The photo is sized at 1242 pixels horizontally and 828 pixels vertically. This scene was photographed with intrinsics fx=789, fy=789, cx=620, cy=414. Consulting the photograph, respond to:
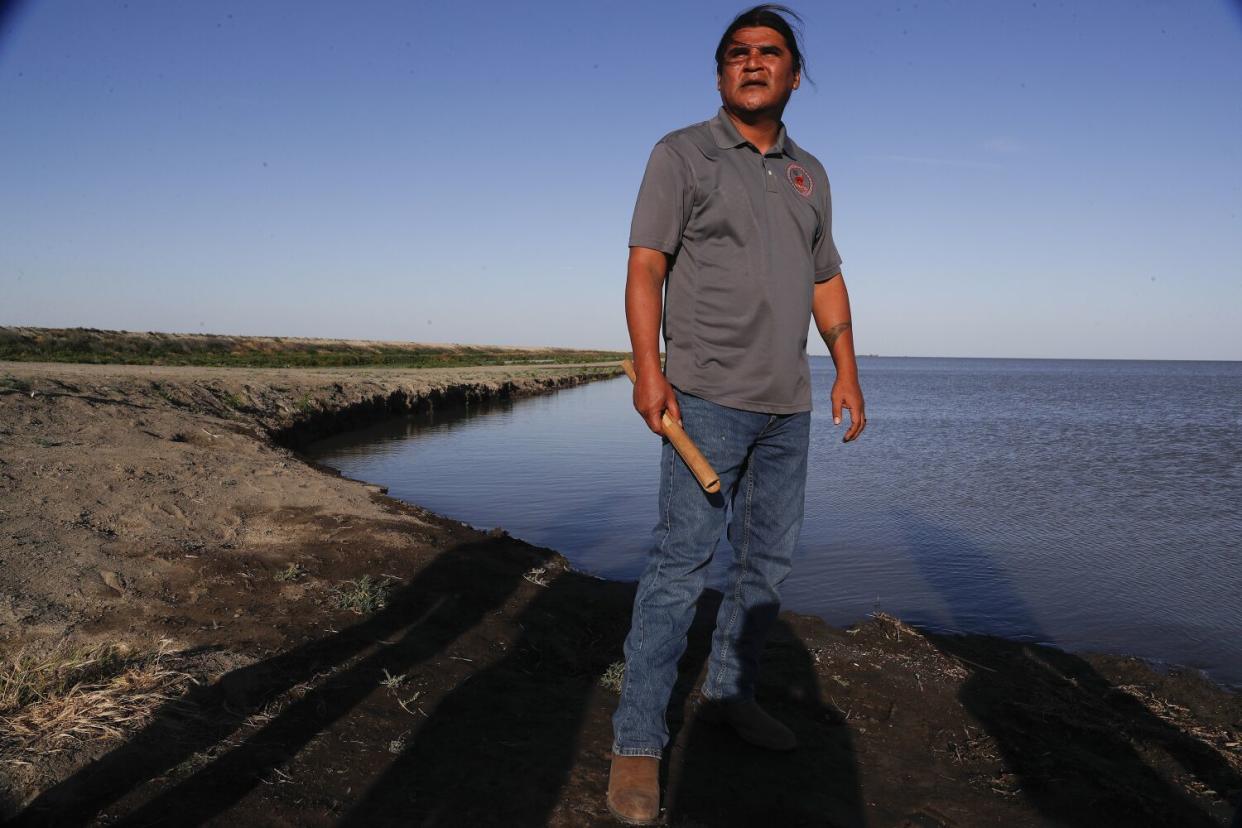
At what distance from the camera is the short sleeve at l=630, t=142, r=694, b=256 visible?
235cm

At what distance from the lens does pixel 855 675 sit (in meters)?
3.55

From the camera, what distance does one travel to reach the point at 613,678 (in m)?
3.25

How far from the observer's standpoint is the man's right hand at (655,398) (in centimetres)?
233

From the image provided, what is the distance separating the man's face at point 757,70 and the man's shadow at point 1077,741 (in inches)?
94.8

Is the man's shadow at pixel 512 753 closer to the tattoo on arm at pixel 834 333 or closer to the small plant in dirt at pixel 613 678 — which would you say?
the small plant in dirt at pixel 613 678

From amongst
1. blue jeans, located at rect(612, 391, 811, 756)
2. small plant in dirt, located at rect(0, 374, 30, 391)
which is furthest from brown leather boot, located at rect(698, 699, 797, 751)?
small plant in dirt, located at rect(0, 374, 30, 391)

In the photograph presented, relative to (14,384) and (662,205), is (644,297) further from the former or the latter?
(14,384)

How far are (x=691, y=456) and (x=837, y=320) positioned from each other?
98 centimetres

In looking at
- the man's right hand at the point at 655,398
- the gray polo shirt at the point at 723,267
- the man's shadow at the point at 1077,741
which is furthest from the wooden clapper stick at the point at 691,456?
the man's shadow at the point at 1077,741

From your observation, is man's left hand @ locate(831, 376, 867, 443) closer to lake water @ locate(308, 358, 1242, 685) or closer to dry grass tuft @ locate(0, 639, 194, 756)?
dry grass tuft @ locate(0, 639, 194, 756)

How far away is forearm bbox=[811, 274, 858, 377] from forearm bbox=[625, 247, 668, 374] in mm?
817

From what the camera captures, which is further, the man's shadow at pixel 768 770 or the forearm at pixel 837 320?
the forearm at pixel 837 320

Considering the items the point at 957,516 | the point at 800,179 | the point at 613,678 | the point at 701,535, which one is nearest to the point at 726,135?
the point at 800,179

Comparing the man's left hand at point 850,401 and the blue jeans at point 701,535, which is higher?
the man's left hand at point 850,401
